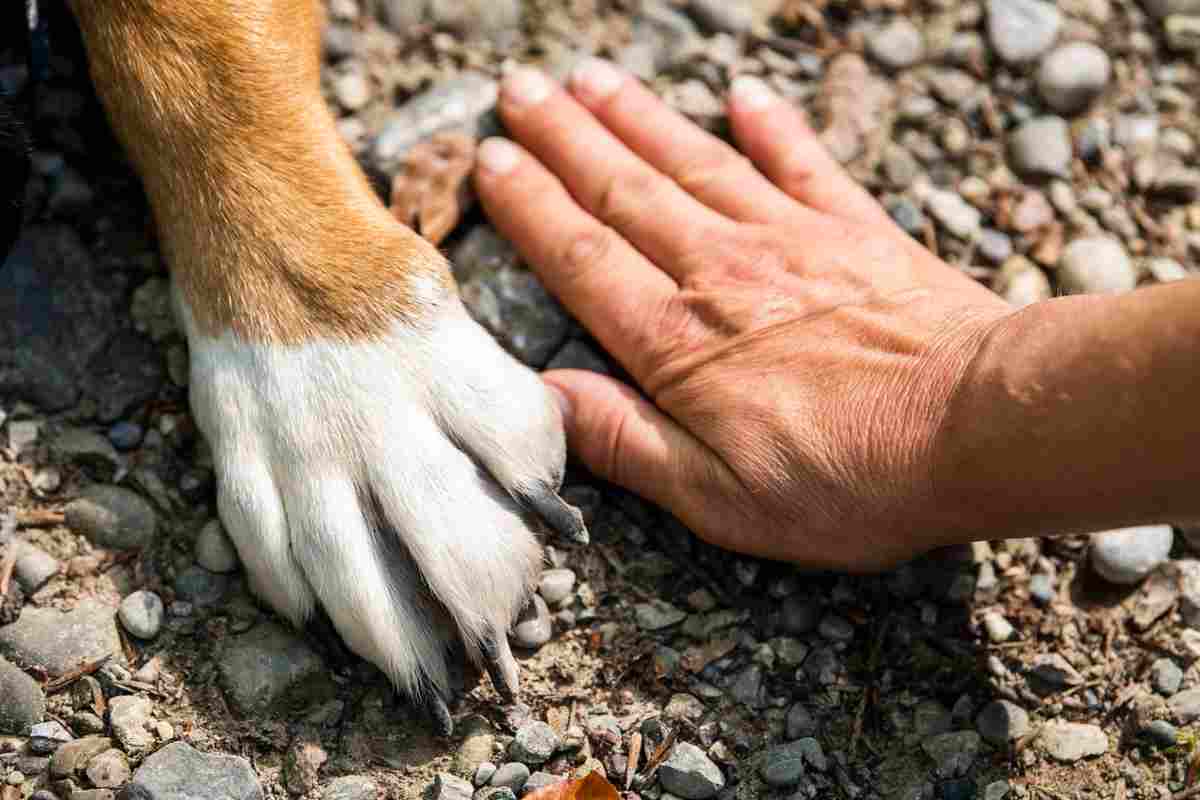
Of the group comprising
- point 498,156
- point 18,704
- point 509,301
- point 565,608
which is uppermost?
point 498,156

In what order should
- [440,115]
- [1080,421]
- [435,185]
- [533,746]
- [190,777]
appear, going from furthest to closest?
[440,115]
[435,185]
[533,746]
[190,777]
[1080,421]

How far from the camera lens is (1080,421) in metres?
1.78

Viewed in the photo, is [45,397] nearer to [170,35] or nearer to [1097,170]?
Answer: [170,35]

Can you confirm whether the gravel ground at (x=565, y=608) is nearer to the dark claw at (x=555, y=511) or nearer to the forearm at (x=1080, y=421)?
the dark claw at (x=555, y=511)

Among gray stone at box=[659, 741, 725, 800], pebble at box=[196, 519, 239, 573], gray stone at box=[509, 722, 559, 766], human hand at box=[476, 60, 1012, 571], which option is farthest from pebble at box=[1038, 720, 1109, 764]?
pebble at box=[196, 519, 239, 573]

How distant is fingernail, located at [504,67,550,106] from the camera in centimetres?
274

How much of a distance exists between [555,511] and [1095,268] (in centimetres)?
146

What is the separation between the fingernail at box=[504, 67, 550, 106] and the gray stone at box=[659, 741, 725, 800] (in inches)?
58.6

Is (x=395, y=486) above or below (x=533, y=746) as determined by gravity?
above

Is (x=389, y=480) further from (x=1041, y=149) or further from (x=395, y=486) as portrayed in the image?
(x=1041, y=149)

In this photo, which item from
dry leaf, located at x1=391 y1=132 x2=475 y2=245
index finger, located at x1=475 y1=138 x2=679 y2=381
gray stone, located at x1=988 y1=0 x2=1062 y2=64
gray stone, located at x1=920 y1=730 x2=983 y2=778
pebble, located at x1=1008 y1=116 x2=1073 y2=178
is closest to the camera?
gray stone, located at x1=920 y1=730 x2=983 y2=778

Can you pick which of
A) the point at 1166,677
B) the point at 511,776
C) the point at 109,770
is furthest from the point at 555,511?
the point at 1166,677

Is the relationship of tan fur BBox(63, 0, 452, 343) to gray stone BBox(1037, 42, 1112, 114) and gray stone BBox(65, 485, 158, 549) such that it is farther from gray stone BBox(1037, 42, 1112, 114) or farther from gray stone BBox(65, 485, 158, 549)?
gray stone BBox(1037, 42, 1112, 114)

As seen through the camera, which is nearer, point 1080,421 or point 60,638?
point 1080,421
